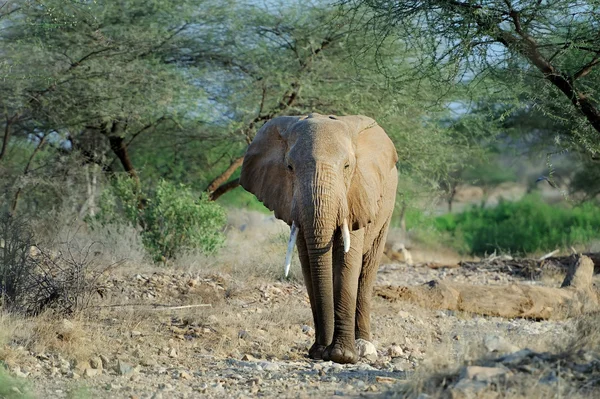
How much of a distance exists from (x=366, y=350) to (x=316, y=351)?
60 cm

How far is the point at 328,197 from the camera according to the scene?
24.8ft

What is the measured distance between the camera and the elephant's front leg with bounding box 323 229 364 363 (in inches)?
315

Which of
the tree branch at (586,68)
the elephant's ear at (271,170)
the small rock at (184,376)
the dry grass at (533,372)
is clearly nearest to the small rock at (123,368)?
the small rock at (184,376)

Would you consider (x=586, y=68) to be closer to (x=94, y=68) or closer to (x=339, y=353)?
(x=339, y=353)

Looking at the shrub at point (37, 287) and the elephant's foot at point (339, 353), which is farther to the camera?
the shrub at point (37, 287)

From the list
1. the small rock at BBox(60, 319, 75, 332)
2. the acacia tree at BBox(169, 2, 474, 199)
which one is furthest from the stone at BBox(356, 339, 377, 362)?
the acacia tree at BBox(169, 2, 474, 199)

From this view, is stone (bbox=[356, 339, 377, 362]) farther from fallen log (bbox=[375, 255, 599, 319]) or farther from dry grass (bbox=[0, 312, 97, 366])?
fallen log (bbox=[375, 255, 599, 319])

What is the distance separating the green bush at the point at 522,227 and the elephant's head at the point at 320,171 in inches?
529

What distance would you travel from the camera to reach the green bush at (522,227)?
76.9ft

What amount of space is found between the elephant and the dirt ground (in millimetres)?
397

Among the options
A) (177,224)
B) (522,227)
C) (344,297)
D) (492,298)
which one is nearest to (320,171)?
(344,297)

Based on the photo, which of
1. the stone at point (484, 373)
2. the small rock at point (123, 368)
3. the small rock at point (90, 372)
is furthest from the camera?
the small rock at point (123, 368)

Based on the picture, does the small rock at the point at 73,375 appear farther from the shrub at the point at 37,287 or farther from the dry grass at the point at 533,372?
the dry grass at the point at 533,372

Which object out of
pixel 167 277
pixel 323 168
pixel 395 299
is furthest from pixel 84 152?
pixel 323 168
